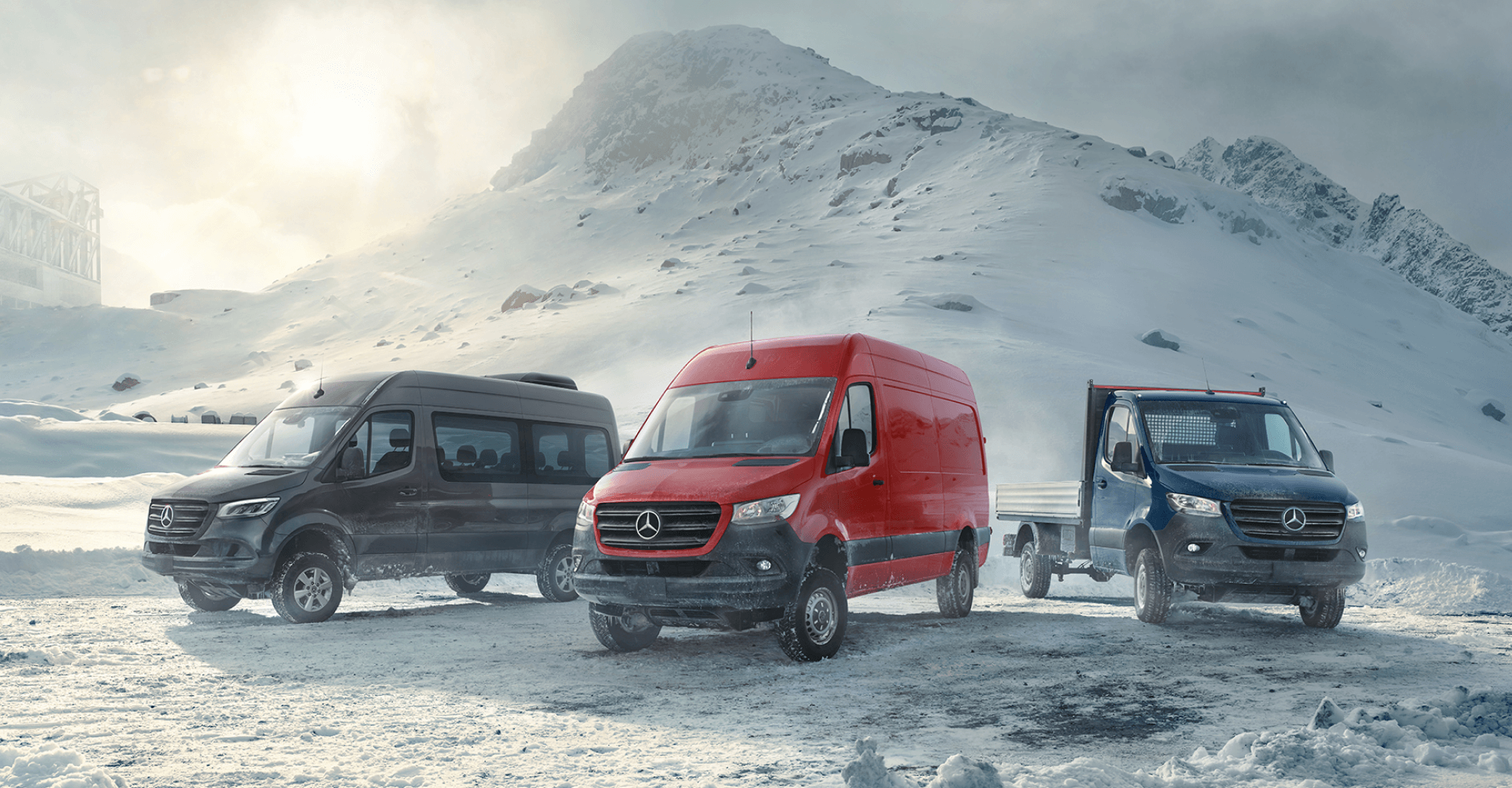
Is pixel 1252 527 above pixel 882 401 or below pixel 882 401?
below

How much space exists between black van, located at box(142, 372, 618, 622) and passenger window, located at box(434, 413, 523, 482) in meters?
0.01

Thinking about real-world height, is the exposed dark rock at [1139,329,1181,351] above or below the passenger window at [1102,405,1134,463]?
above

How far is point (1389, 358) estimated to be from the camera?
218 ft

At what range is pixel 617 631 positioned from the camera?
8.35 m

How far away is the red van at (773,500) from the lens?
7.38 metres

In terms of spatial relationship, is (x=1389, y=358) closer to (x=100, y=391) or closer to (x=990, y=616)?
(x=990, y=616)

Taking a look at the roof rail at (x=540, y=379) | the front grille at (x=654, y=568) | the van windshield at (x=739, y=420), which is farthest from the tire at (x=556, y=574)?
the front grille at (x=654, y=568)

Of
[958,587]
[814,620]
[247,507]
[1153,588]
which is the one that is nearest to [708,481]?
[814,620]

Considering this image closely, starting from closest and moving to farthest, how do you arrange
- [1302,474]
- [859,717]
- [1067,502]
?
[859,717], [1302,474], [1067,502]

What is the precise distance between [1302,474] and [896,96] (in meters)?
164

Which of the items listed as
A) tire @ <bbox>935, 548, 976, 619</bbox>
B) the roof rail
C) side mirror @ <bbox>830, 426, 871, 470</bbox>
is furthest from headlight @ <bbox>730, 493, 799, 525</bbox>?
the roof rail

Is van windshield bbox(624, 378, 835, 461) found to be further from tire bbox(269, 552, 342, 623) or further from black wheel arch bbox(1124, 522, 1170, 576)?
black wheel arch bbox(1124, 522, 1170, 576)

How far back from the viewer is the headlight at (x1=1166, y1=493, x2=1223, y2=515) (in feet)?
31.0

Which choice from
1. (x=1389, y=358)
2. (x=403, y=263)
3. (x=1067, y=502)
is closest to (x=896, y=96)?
(x=403, y=263)
